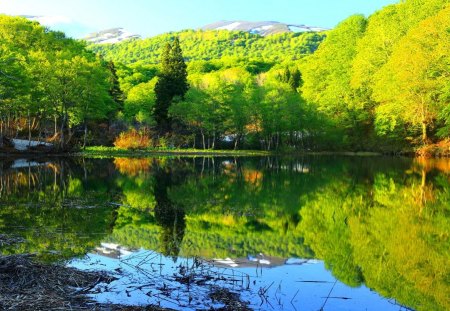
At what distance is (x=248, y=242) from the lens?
10.3 m

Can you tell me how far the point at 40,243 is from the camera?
9.48 meters

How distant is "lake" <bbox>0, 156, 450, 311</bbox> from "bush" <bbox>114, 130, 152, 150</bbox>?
103 feet

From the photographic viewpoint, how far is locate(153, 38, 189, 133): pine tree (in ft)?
201

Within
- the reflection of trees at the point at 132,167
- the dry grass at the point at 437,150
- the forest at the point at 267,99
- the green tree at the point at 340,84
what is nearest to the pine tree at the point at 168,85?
the forest at the point at 267,99

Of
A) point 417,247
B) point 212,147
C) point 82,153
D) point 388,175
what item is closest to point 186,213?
point 417,247

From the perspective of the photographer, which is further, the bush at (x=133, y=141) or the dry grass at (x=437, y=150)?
the bush at (x=133, y=141)

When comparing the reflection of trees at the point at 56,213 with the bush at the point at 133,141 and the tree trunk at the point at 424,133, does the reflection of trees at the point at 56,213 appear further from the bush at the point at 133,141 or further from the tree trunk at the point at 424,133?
the tree trunk at the point at 424,133

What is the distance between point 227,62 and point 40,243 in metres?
133

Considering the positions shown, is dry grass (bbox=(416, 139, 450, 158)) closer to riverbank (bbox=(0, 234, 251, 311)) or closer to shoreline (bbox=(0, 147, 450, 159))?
shoreline (bbox=(0, 147, 450, 159))

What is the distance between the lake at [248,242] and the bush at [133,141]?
31.4m

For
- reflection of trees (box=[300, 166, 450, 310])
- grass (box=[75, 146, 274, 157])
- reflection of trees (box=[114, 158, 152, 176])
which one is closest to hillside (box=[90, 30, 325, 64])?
grass (box=[75, 146, 274, 157])

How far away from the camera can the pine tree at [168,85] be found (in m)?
61.4

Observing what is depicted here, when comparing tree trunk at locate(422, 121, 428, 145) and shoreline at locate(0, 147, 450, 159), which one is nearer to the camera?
shoreline at locate(0, 147, 450, 159)

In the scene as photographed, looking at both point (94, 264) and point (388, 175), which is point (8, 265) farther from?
point (388, 175)
